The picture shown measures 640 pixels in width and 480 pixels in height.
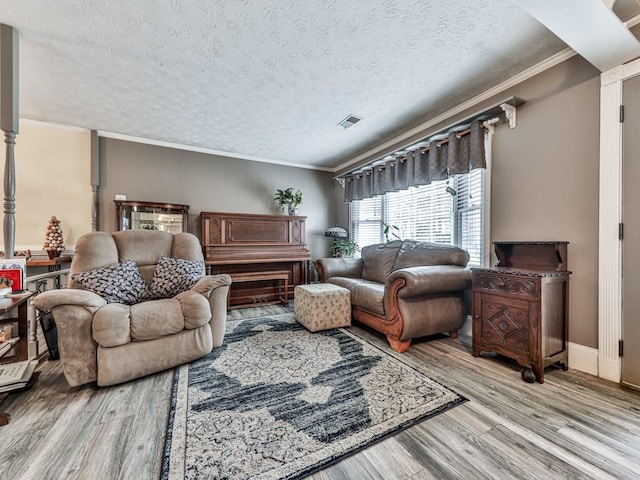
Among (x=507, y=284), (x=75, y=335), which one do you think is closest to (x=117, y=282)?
(x=75, y=335)

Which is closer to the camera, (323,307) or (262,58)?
(262,58)

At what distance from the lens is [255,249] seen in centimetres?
407

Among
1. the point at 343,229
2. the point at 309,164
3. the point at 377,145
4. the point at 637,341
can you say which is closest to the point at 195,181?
the point at 309,164

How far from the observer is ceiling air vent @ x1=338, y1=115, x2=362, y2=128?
124 inches

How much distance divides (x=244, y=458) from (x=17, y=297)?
1782 mm

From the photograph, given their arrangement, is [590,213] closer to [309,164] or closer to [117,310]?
[117,310]

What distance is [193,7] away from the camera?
1686 mm

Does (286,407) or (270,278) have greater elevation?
(270,278)

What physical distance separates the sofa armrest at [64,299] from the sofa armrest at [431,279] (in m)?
2.26

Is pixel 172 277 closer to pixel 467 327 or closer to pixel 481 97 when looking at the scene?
pixel 467 327

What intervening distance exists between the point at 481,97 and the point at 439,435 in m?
2.94

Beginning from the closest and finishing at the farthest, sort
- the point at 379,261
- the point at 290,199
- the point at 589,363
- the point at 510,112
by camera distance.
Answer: the point at 589,363 < the point at 510,112 < the point at 379,261 < the point at 290,199

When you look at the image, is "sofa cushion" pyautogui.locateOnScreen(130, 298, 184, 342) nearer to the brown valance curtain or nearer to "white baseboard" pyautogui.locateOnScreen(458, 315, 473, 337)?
"white baseboard" pyautogui.locateOnScreen(458, 315, 473, 337)

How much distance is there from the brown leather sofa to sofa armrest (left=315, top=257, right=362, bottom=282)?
33cm
